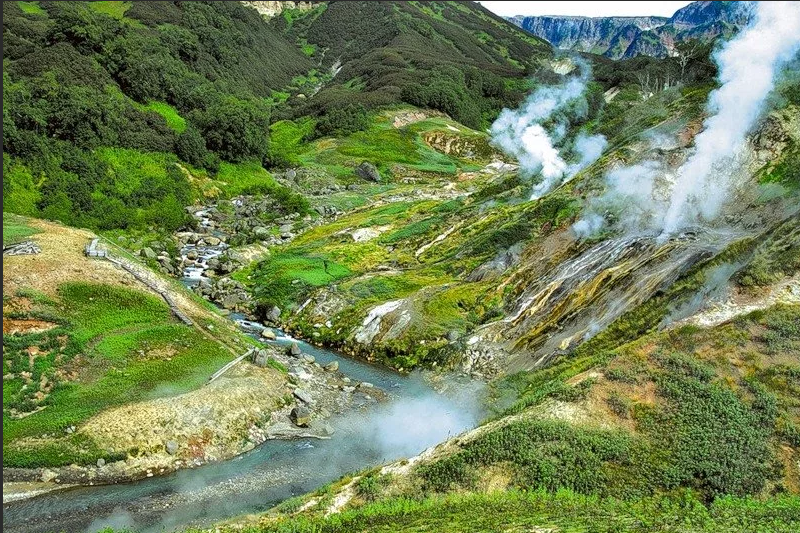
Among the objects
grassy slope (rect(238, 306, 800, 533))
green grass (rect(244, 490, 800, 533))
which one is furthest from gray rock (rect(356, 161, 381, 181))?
green grass (rect(244, 490, 800, 533))

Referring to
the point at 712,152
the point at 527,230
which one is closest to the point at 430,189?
the point at 527,230

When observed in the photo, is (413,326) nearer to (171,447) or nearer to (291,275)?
(291,275)

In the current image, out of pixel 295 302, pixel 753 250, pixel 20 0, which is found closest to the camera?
pixel 753 250

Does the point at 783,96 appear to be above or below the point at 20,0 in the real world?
below

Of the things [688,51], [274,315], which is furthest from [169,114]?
[688,51]

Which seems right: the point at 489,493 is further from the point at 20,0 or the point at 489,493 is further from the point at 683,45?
the point at 20,0

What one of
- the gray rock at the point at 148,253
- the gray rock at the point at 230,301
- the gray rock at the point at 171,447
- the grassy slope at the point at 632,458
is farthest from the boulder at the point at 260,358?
the gray rock at the point at 148,253
